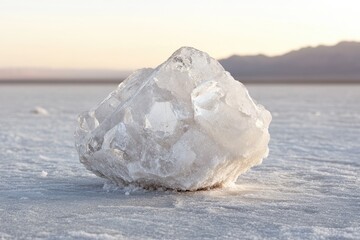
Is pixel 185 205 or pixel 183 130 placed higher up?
pixel 183 130

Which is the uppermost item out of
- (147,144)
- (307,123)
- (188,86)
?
(188,86)

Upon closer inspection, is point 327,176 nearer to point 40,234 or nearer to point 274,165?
point 274,165

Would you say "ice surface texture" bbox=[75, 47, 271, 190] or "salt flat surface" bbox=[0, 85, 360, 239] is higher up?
"ice surface texture" bbox=[75, 47, 271, 190]

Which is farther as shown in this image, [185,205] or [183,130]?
[183,130]

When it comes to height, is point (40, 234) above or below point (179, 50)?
below

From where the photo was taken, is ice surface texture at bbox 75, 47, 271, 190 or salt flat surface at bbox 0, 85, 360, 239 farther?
ice surface texture at bbox 75, 47, 271, 190

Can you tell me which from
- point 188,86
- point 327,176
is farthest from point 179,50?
point 327,176

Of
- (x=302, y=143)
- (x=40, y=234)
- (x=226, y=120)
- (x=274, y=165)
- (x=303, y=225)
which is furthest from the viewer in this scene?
(x=302, y=143)

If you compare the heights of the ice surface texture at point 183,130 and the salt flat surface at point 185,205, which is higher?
the ice surface texture at point 183,130
